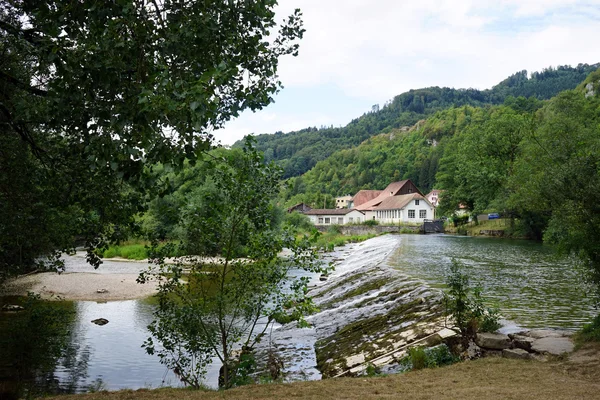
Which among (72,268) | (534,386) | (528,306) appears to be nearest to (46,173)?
(534,386)

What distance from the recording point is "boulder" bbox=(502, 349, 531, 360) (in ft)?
28.5

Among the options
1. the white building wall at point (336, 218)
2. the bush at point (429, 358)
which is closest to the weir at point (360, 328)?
the bush at point (429, 358)

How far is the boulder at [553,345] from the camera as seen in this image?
28.6 feet

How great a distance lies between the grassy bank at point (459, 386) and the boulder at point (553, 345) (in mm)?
309

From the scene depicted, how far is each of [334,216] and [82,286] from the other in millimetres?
74018

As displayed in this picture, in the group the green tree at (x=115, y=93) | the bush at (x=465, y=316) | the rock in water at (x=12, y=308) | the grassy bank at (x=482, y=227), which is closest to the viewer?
the green tree at (x=115, y=93)

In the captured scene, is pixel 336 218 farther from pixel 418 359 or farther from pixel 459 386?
pixel 459 386

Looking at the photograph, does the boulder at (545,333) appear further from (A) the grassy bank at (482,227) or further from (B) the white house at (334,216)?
(B) the white house at (334,216)

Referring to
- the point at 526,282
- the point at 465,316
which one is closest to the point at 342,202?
the point at 526,282

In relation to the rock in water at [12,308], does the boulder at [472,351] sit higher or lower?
higher

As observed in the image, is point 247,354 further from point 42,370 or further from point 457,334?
point 42,370

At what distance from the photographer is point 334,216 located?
317 ft

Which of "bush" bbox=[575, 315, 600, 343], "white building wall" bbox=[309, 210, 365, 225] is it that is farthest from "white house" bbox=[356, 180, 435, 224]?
"bush" bbox=[575, 315, 600, 343]

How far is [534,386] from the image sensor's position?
269 inches
